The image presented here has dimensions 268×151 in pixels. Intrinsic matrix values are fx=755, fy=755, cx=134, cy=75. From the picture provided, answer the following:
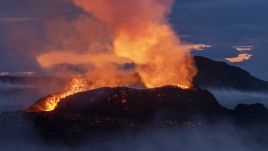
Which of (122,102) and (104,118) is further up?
(122,102)

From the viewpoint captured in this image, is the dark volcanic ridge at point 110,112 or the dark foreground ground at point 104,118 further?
the dark volcanic ridge at point 110,112

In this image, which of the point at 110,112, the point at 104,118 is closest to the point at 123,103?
the point at 110,112

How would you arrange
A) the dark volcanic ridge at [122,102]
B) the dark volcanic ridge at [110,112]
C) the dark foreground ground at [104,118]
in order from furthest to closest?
1. the dark volcanic ridge at [122,102]
2. the dark volcanic ridge at [110,112]
3. the dark foreground ground at [104,118]

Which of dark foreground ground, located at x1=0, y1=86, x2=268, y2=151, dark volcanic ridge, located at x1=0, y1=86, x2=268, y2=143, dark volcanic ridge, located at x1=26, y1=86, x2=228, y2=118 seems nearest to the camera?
dark foreground ground, located at x1=0, y1=86, x2=268, y2=151

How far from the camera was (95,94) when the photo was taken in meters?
192

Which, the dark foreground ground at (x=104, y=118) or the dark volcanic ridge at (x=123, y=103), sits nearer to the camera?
the dark foreground ground at (x=104, y=118)

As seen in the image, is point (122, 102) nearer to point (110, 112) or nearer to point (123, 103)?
point (123, 103)

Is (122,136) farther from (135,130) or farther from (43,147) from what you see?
(43,147)

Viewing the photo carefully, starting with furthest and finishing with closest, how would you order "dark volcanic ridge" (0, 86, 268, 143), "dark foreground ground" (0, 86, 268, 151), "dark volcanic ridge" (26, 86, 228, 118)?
1. "dark volcanic ridge" (26, 86, 228, 118)
2. "dark volcanic ridge" (0, 86, 268, 143)
3. "dark foreground ground" (0, 86, 268, 151)

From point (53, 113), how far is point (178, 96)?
3295cm

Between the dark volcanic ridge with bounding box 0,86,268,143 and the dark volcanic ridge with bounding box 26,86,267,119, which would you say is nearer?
the dark volcanic ridge with bounding box 0,86,268,143

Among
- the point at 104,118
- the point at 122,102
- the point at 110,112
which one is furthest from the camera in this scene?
the point at 122,102

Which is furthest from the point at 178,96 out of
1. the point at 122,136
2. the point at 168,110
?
the point at 122,136

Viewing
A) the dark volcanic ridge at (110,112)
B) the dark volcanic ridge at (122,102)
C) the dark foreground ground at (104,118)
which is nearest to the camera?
the dark foreground ground at (104,118)
